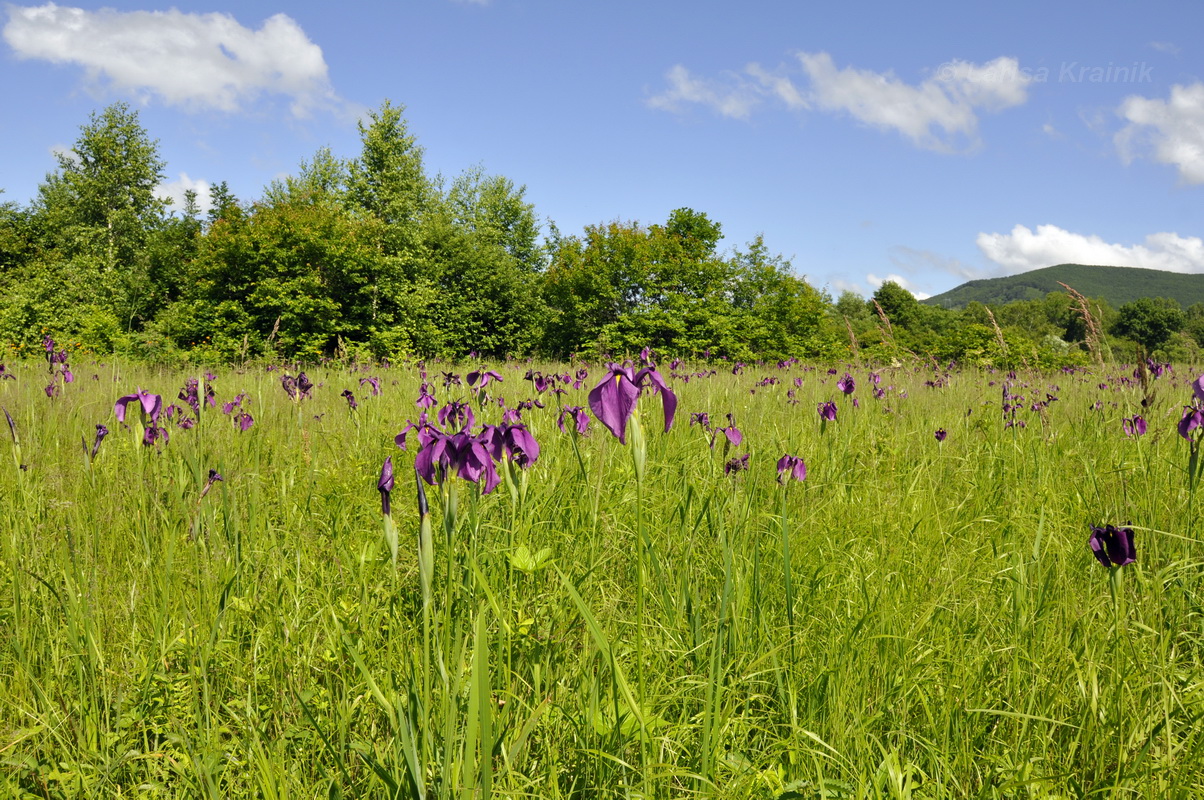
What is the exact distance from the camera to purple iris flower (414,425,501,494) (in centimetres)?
122

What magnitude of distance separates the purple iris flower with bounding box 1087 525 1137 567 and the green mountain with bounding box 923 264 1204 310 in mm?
133834

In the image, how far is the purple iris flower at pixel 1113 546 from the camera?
5.00ft

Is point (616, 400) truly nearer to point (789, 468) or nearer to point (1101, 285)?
→ point (789, 468)

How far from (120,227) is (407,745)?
131 ft

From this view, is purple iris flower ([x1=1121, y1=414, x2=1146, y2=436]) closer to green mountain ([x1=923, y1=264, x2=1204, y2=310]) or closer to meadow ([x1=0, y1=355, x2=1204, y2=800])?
meadow ([x1=0, y1=355, x2=1204, y2=800])

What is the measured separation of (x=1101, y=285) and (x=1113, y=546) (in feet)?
613

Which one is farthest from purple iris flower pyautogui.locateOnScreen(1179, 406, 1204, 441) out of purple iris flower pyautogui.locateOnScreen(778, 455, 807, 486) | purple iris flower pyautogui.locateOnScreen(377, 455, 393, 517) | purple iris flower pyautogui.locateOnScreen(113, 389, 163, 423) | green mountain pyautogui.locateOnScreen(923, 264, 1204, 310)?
green mountain pyautogui.locateOnScreen(923, 264, 1204, 310)

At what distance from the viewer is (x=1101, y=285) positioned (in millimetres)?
145500

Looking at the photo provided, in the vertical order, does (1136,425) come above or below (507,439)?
below

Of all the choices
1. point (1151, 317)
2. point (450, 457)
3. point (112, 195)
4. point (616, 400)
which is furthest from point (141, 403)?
point (1151, 317)

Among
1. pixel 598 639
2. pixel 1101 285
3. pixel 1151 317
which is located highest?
pixel 1101 285

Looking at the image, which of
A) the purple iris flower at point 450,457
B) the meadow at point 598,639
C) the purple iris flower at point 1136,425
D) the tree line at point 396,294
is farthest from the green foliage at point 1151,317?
the purple iris flower at point 450,457

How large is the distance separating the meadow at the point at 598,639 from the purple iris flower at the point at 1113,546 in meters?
0.09

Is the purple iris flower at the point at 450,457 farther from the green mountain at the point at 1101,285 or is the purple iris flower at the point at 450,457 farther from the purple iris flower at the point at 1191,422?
the green mountain at the point at 1101,285
